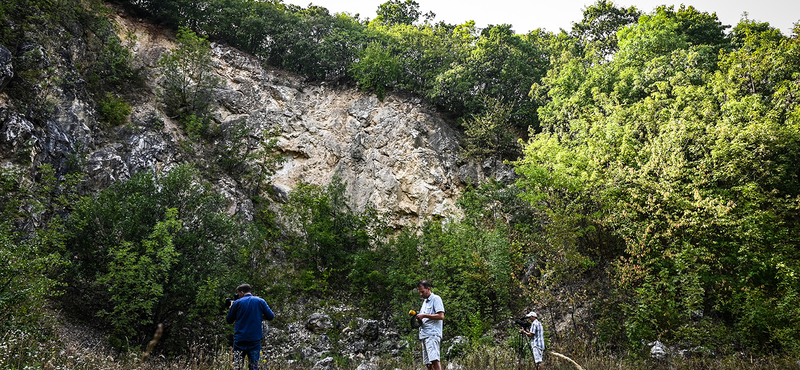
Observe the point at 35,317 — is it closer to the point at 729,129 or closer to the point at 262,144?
the point at 262,144

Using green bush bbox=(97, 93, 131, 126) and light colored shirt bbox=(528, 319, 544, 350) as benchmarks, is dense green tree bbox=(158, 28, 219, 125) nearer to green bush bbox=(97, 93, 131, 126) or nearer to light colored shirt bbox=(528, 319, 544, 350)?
green bush bbox=(97, 93, 131, 126)

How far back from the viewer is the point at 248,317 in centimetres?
604

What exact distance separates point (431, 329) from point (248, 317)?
2.85m

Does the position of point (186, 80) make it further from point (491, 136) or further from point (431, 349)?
point (431, 349)

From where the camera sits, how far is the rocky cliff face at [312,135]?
17.0 m

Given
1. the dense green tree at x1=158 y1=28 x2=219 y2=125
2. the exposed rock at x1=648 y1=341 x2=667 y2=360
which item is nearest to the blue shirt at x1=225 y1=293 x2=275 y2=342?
the exposed rock at x1=648 y1=341 x2=667 y2=360

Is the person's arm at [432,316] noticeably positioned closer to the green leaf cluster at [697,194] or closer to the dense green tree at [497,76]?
the green leaf cluster at [697,194]

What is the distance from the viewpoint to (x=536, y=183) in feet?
52.3

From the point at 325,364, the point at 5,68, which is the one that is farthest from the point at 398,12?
the point at 325,364

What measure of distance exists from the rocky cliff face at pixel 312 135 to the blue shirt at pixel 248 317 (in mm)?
11895

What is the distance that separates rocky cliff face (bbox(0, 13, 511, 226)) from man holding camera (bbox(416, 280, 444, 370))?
1294cm

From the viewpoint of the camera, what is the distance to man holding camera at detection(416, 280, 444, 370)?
238 inches

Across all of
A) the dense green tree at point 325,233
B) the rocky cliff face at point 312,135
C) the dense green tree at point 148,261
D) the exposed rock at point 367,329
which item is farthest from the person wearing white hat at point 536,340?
the rocky cliff face at point 312,135

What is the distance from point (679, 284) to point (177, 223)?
14.4 meters
